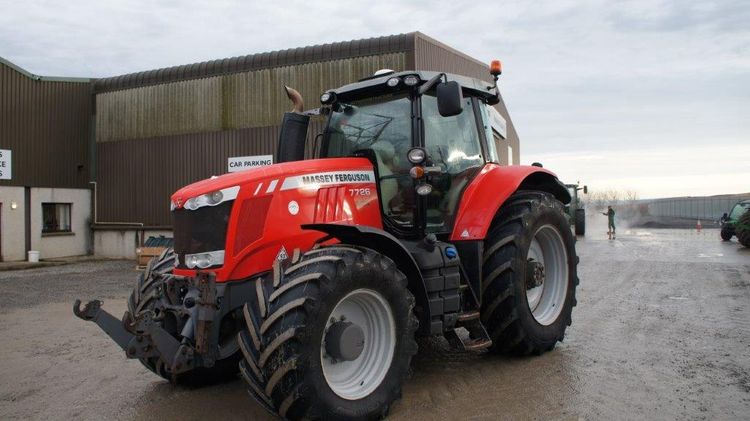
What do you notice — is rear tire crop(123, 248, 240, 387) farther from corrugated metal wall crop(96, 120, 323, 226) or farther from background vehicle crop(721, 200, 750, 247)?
background vehicle crop(721, 200, 750, 247)

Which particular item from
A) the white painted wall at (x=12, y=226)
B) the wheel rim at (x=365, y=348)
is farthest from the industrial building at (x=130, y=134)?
the wheel rim at (x=365, y=348)

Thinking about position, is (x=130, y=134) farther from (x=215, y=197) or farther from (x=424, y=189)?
(x=424, y=189)

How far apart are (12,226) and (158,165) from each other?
4388 mm

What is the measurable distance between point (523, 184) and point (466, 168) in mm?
940

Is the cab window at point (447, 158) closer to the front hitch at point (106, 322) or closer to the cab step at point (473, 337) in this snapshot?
the cab step at point (473, 337)

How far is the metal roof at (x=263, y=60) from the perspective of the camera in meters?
14.5

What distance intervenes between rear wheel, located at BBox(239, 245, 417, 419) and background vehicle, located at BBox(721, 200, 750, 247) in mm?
17920

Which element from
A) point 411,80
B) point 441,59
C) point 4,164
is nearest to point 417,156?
point 411,80

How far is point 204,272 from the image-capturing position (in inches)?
149

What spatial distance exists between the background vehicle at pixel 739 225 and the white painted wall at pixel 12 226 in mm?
21673

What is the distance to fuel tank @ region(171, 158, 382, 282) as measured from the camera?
3938mm

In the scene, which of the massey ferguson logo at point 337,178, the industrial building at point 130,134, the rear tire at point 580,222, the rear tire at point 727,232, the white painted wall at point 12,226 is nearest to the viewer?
the massey ferguson logo at point 337,178

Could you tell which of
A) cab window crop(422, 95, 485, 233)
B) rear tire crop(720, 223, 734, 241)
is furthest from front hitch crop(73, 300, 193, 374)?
rear tire crop(720, 223, 734, 241)

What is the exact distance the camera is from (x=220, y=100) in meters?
17.2
